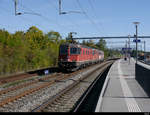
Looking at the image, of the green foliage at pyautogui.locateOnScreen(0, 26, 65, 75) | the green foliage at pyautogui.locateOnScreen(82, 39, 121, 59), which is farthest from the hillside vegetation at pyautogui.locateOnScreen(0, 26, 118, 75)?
the green foliage at pyautogui.locateOnScreen(82, 39, 121, 59)

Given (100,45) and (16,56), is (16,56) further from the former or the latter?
(100,45)

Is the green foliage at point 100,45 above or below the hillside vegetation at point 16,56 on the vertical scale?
above

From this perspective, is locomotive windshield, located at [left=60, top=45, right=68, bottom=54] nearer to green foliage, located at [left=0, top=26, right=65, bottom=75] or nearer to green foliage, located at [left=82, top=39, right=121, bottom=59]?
green foliage, located at [left=0, top=26, right=65, bottom=75]

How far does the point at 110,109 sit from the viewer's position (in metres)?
8.12

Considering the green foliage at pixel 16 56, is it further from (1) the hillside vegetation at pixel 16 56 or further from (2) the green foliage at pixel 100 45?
(2) the green foliage at pixel 100 45

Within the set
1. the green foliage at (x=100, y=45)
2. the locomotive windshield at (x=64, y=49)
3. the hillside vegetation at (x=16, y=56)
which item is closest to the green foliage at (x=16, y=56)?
the hillside vegetation at (x=16, y=56)

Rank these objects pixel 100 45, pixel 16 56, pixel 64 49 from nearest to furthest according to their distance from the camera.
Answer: pixel 16 56 < pixel 64 49 < pixel 100 45

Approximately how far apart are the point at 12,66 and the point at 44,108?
1630 centimetres

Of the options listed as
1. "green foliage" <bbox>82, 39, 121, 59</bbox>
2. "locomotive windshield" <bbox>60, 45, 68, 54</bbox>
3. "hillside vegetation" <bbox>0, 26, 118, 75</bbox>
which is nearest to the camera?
"hillside vegetation" <bbox>0, 26, 118, 75</bbox>

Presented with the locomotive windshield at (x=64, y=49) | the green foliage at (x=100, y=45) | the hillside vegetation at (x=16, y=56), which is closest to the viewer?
the hillside vegetation at (x=16, y=56)

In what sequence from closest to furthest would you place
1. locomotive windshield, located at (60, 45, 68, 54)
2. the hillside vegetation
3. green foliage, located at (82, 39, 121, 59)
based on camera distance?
the hillside vegetation
locomotive windshield, located at (60, 45, 68, 54)
green foliage, located at (82, 39, 121, 59)

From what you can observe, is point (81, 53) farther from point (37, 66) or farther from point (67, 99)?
point (67, 99)

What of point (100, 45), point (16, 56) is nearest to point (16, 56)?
point (16, 56)

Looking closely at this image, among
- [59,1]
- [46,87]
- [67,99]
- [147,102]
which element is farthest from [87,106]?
[59,1]
